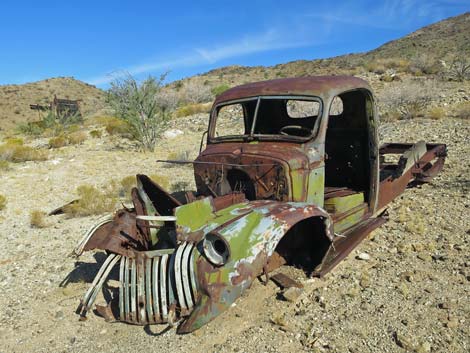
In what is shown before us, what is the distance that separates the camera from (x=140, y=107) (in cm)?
1233

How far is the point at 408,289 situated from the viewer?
3453 mm

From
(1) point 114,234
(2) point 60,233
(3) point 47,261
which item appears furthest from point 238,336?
(2) point 60,233

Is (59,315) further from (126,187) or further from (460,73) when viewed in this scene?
(460,73)

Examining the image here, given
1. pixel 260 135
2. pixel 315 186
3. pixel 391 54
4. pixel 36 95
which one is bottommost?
pixel 315 186

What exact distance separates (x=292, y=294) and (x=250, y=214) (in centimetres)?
90

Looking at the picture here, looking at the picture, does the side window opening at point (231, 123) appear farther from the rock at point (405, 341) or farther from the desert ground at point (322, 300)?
the rock at point (405, 341)

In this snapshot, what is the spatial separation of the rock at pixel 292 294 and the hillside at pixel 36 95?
134 ft

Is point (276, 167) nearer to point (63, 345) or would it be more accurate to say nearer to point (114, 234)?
point (114, 234)

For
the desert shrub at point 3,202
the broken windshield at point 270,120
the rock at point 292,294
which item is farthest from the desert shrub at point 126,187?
the rock at point 292,294

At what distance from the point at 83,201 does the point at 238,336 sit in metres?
4.79

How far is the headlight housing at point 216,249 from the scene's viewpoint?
2.85 meters

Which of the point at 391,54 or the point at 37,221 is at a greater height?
the point at 391,54

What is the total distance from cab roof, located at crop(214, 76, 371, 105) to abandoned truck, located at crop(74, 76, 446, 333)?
0.01 m

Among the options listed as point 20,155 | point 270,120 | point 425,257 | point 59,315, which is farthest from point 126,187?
point 20,155
